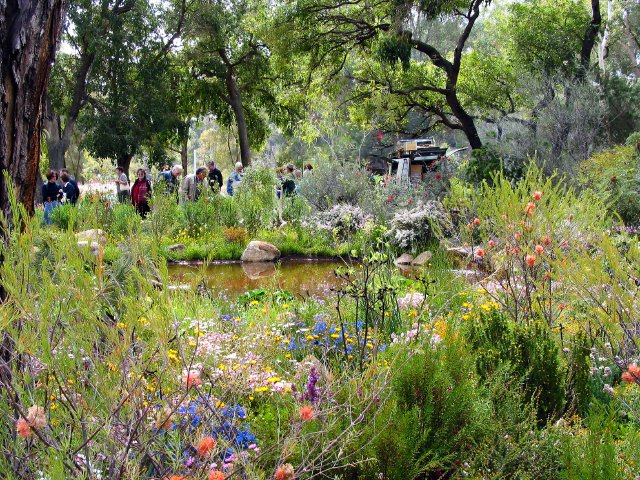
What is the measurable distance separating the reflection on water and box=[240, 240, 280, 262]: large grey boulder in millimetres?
190

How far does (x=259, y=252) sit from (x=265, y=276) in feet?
5.97

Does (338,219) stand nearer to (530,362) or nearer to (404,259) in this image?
(404,259)

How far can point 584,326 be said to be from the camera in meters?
4.45

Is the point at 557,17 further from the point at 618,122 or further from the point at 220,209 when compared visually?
the point at 220,209

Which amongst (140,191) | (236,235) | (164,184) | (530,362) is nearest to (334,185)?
(236,235)

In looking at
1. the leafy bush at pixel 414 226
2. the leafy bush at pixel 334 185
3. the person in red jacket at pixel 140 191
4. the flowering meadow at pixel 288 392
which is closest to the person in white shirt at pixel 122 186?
the person in red jacket at pixel 140 191

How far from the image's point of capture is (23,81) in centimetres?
247

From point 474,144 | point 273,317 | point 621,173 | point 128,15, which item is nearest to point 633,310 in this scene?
point 273,317

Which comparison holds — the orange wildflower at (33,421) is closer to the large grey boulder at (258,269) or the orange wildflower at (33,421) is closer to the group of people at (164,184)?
the large grey boulder at (258,269)

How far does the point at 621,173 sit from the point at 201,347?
8961 mm

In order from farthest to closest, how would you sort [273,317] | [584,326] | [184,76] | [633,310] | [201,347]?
[184,76] → [273,317] → [584,326] → [201,347] → [633,310]

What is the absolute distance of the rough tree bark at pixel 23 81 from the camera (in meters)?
2.42

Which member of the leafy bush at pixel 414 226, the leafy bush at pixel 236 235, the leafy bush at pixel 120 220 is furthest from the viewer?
the leafy bush at pixel 236 235

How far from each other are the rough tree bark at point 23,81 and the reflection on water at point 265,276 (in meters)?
5.75
